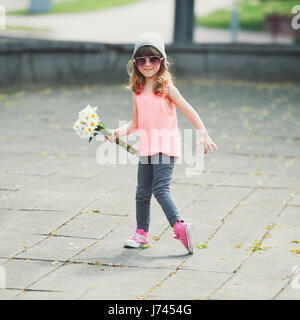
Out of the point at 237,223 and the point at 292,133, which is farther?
the point at 292,133

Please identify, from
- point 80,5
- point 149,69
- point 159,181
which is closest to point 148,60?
point 149,69

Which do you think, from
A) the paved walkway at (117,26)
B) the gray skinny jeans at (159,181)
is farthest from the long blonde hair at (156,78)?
the paved walkway at (117,26)

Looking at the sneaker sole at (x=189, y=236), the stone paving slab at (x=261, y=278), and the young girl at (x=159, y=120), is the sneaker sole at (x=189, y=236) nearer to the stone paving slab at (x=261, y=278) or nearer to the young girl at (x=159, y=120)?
the young girl at (x=159, y=120)

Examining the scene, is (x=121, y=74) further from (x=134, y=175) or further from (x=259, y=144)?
(x=134, y=175)

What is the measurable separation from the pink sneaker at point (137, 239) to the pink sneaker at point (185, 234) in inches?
12.8

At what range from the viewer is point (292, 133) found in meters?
9.83

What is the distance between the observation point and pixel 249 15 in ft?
133

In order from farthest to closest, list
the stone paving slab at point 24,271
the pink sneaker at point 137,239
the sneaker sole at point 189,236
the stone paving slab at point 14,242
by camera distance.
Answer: the pink sneaker at point 137,239 → the stone paving slab at point 14,242 → the sneaker sole at point 189,236 → the stone paving slab at point 24,271

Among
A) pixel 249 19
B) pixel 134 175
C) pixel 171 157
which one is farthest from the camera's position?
pixel 249 19

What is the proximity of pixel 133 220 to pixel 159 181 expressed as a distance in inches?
36.4

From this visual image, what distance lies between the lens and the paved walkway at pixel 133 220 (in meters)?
4.46

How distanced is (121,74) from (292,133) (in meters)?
6.25
